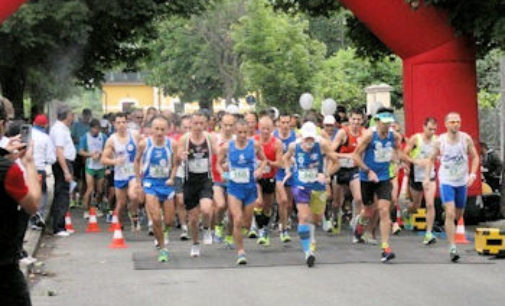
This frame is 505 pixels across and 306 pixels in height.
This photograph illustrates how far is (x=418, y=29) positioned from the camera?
18.3m

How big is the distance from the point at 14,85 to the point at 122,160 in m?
9.19

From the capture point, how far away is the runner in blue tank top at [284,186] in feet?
52.1

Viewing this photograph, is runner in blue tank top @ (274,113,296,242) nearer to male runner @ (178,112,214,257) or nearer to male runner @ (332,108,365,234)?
male runner @ (332,108,365,234)

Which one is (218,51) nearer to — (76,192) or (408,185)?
(76,192)

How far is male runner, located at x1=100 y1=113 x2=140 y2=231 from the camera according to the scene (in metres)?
16.9

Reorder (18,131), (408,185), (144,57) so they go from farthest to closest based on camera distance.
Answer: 1. (144,57)
2. (408,185)
3. (18,131)

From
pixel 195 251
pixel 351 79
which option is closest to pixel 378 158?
pixel 195 251

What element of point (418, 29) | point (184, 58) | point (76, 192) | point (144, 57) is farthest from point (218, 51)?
point (418, 29)

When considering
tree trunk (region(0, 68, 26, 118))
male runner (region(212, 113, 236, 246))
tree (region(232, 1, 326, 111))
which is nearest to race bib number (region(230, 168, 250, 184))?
male runner (region(212, 113, 236, 246))

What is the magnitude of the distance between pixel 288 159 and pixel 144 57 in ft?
50.7

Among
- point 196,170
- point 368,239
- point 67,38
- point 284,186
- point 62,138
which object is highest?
point 67,38

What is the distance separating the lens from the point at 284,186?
16797mm

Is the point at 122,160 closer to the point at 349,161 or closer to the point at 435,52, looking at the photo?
the point at 349,161

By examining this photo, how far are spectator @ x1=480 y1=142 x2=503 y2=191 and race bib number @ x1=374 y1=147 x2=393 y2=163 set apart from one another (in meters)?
6.37
